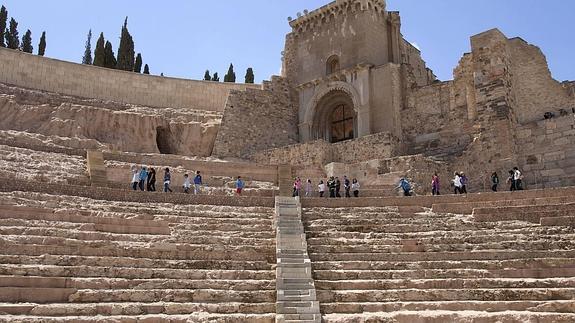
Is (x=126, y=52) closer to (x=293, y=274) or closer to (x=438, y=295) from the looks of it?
(x=293, y=274)

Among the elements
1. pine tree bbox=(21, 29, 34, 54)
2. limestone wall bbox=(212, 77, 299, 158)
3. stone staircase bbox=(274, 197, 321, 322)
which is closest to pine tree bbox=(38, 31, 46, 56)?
pine tree bbox=(21, 29, 34, 54)

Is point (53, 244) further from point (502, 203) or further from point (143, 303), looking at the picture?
point (502, 203)

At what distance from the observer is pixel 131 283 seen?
10633 mm

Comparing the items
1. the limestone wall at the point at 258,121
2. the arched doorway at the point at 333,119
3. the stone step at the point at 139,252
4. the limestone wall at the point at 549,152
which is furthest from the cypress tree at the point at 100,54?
the stone step at the point at 139,252

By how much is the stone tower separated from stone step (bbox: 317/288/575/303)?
54.5ft

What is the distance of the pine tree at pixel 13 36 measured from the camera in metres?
39.5

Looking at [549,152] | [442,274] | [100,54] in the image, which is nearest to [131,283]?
[442,274]

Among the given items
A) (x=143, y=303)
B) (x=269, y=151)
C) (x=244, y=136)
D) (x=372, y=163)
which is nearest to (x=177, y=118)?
(x=244, y=136)

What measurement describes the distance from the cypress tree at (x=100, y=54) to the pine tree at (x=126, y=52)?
113cm

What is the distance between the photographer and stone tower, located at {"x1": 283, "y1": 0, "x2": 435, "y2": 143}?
27.8 metres

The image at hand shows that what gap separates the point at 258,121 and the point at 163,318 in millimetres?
21278

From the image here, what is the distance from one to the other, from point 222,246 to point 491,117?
47.4 ft

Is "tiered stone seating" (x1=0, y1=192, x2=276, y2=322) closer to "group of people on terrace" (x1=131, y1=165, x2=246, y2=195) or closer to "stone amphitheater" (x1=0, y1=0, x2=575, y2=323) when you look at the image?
"stone amphitheater" (x1=0, y1=0, x2=575, y2=323)

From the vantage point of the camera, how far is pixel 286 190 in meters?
20.4
